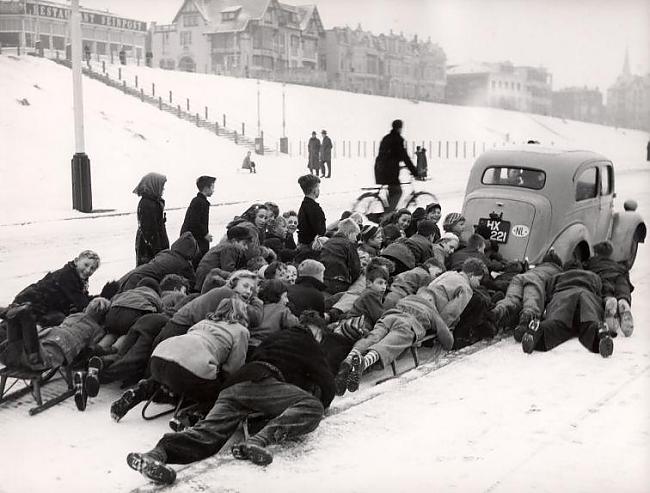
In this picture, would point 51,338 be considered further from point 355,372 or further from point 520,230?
point 520,230

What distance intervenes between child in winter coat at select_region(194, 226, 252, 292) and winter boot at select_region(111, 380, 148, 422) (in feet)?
8.21

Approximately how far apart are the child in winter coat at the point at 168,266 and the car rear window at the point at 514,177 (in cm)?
489

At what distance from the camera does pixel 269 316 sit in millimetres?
6160

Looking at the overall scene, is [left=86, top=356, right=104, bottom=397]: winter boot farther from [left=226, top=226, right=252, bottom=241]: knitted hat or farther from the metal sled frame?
[left=226, top=226, right=252, bottom=241]: knitted hat

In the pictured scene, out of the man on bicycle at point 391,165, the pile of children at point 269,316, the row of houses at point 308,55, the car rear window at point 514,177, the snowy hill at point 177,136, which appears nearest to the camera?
the pile of children at point 269,316

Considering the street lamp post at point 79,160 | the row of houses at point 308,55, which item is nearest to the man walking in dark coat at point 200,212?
the street lamp post at point 79,160

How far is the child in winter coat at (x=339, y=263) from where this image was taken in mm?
8461

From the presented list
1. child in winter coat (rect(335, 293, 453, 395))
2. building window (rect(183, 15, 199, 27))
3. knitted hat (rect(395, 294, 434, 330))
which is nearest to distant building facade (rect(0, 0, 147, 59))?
building window (rect(183, 15, 199, 27))

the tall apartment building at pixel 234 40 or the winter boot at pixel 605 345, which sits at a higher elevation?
the tall apartment building at pixel 234 40

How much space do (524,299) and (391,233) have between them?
274 centimetres

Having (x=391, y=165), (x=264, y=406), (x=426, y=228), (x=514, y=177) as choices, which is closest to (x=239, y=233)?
(x=426, y=228)

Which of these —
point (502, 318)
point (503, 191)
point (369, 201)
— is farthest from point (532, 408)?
point (369, 201)

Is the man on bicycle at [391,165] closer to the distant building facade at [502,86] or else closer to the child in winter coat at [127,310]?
the child in winter coat at [127,310]

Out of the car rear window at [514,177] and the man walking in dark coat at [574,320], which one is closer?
the man walking in dark coat at [574,320]
